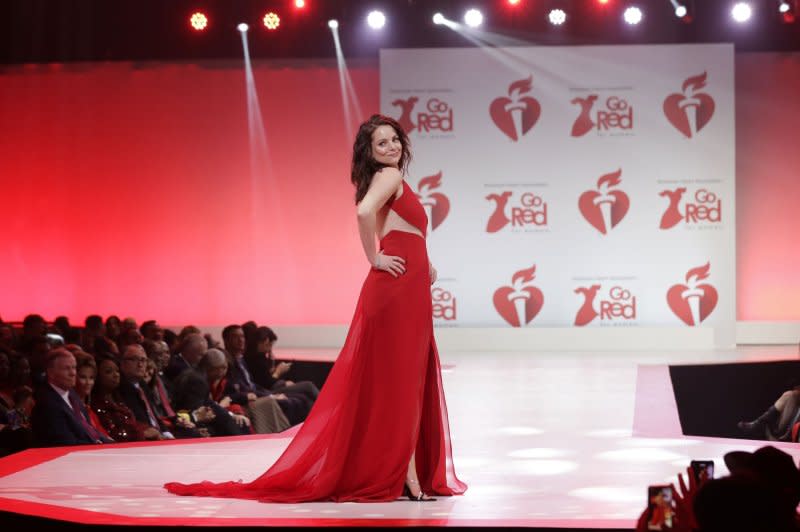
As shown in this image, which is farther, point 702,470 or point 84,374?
point 84,374

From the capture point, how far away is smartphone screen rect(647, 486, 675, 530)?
→ 2211 millimetres

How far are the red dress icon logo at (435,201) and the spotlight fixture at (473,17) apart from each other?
1.28 m

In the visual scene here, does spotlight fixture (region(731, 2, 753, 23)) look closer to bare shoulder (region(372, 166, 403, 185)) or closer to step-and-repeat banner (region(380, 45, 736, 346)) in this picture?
step-and-repeat banner (region(380, 45, 736, 346))

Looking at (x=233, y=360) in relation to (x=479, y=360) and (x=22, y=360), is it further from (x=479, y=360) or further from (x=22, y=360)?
(x=479, y=360)

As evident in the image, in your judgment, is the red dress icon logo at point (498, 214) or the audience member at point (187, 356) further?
the red dress icon logo at point (498, 214)

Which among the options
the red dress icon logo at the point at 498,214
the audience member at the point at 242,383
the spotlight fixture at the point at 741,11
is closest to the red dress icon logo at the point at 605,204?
the red dress icon logo at the point at 498,214

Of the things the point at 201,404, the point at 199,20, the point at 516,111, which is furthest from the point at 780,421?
the point at 199,20

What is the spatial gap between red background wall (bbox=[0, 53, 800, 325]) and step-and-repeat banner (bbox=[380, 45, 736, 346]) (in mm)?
915

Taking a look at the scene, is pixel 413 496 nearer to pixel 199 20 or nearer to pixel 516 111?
pixel 516 111

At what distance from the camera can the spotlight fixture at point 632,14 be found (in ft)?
30.8

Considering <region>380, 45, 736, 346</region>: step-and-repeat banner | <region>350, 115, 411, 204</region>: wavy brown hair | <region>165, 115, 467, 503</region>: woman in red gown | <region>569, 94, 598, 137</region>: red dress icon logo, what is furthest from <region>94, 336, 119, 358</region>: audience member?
<region>569, 94, 598, 137</region>: red dress icon logo

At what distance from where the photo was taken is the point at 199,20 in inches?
386

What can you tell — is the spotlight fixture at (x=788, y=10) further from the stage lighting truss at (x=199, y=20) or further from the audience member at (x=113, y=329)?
the audience member at (x=113, y=329)

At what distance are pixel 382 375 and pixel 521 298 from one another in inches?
250
